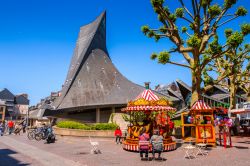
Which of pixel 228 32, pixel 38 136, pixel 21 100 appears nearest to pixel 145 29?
pixel 228 32

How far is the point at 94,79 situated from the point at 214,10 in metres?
31.1

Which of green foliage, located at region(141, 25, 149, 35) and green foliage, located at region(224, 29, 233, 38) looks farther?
green foliage, located at region(224, 29, 233, 38)

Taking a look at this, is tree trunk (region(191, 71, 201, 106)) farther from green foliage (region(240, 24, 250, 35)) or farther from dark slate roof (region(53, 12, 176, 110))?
dark slate roof (region(53, 12, 176, 110))

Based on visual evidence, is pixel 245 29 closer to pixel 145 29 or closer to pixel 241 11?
pixel 241 11

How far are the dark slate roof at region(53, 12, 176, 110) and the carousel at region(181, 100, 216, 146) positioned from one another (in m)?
21.8

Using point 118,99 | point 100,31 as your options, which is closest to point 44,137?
point 118,99

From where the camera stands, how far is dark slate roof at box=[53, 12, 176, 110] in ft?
139

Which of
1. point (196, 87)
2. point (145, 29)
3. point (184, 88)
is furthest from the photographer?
point (184, 88)

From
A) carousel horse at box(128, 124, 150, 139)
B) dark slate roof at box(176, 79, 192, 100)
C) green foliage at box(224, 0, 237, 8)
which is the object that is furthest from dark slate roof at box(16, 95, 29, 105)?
green foliage at box(224, 0, 237, 8)

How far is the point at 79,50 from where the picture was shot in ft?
180

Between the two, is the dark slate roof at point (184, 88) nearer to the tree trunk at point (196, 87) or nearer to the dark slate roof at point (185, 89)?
the dark slate roof at point (185, 89)

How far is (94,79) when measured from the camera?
4775 centimetres

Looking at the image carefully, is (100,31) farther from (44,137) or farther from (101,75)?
(44,137)

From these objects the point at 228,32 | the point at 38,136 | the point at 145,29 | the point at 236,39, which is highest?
the point at 228,32
